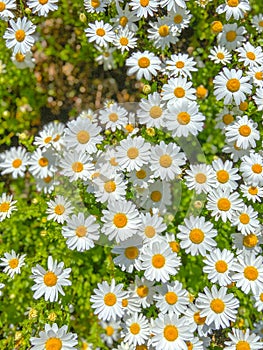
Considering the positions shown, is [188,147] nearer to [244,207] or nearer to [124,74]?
[244,207]

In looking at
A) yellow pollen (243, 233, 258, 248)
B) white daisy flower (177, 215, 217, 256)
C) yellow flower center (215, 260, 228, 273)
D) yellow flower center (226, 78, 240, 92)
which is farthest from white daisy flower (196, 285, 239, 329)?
yellow flower center (226, 78, 240, 92)

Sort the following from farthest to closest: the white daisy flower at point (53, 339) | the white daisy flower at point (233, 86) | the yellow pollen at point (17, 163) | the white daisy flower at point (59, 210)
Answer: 1. the yellow pollen at point (17, 163)
2. the white daisy flower at point (233, 86)
3. the white daisy flower at point (59, 210)
4. the white daisy flower at point (53, 339)

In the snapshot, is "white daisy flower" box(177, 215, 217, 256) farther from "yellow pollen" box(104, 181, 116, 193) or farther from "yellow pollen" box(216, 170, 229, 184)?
"yellow pollen" box(104, 181, 116, 193)

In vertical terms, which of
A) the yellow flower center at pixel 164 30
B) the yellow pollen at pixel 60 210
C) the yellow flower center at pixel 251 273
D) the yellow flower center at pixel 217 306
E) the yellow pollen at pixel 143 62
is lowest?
the yellow flower center at pixel 217 306

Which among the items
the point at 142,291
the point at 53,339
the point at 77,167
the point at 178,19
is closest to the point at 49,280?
the point at 53,339

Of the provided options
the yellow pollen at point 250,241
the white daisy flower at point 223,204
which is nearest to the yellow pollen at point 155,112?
the white daisy flower at point 223,204

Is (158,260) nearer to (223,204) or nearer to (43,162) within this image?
(223,204)

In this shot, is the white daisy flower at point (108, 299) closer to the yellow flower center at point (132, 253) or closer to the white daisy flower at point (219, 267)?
the yellow flower center at point (132, 253)
